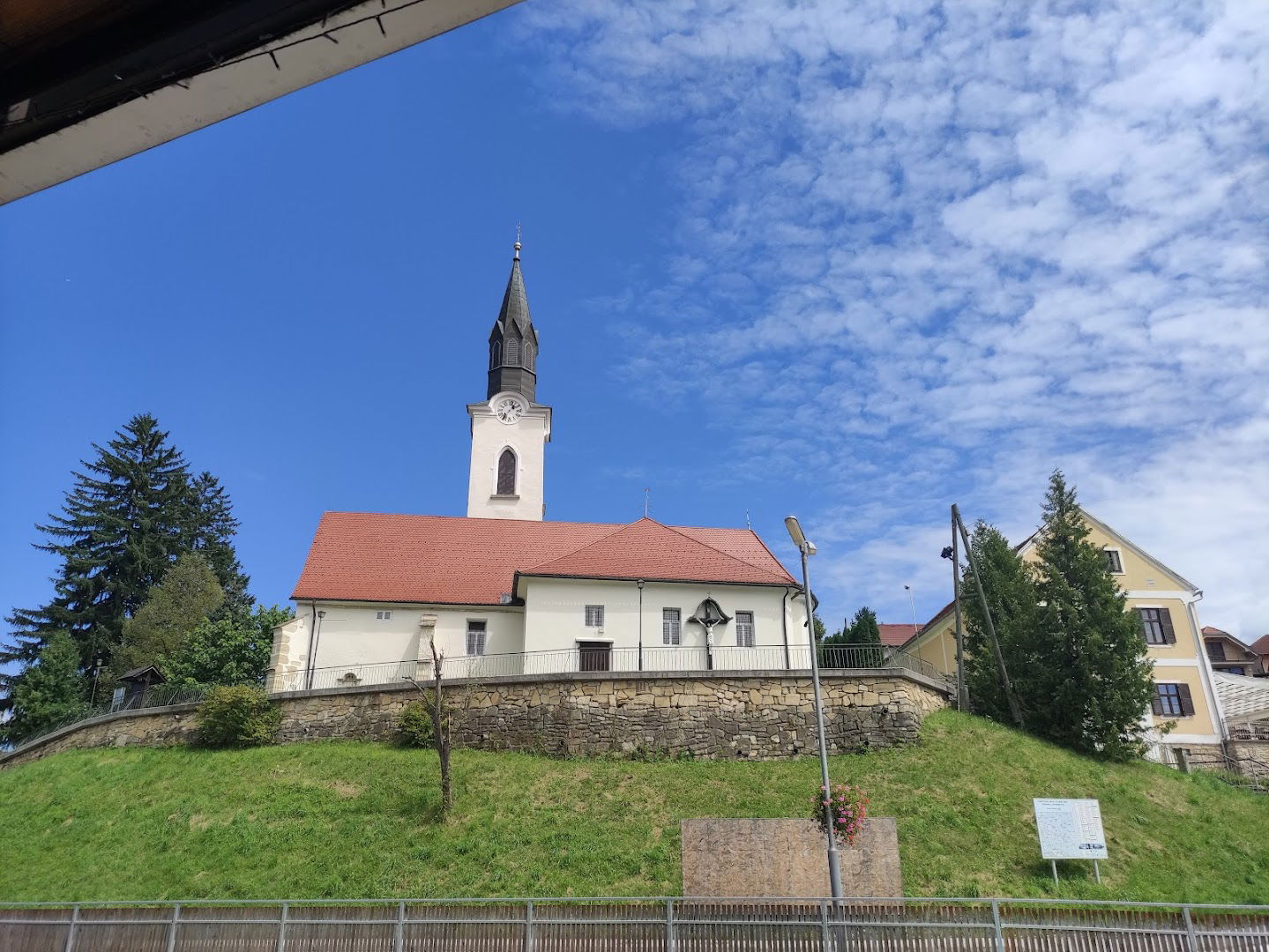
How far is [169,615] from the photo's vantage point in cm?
4791

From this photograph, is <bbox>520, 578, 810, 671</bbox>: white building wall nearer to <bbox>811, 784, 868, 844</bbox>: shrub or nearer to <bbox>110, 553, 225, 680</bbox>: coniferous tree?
<bbox>811, 784, 868, 844</bbox>: shrub

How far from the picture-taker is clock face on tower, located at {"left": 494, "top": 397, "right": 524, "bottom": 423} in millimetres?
47875

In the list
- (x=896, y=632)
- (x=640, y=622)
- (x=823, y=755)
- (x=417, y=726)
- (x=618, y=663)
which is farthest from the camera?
(x=896, y=632)

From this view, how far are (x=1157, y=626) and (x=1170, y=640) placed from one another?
Result: 727mm

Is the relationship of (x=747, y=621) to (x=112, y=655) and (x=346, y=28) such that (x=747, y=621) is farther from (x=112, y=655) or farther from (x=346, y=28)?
(x=112, y=655)

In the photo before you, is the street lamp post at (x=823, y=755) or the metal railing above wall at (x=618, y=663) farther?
the metal railing above wall at (x=618, y=663)

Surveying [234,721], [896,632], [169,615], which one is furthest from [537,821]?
[896,632]

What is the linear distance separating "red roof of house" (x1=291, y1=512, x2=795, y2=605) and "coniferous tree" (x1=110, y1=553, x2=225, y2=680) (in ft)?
41.2

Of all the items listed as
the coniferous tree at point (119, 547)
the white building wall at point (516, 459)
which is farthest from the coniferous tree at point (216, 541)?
the white building wall at point (516, 459)

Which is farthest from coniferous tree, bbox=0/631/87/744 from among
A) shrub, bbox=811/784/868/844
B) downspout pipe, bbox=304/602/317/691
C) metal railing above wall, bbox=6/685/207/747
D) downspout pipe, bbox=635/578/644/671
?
shrub, bbox=811/784/868/844

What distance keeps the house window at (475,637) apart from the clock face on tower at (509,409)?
1554 cm

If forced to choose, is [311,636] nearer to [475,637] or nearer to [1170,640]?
[475,637]

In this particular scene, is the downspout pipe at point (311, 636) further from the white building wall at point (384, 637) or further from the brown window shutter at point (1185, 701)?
the brown window shutter at point (1185, 701)

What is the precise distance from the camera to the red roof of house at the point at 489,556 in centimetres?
3256
